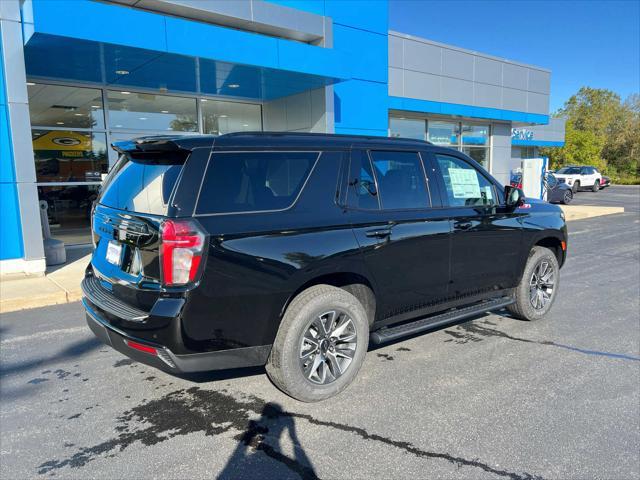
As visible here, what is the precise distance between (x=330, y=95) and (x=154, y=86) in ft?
13.9

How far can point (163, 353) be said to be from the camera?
9.98ft

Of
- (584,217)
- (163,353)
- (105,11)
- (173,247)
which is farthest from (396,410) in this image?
(584,217)

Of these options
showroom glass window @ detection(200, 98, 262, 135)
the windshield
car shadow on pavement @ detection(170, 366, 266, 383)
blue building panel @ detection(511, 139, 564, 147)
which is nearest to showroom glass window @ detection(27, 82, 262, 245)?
showroom glass window @ detection(200, 98, 262, 135)

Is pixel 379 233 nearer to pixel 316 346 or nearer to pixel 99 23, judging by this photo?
pixel 316 346

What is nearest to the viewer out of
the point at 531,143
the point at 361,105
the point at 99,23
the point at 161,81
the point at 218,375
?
the point at 218,375

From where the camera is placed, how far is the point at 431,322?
424 cm

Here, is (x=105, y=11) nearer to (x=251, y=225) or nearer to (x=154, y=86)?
(x=154, y=86)

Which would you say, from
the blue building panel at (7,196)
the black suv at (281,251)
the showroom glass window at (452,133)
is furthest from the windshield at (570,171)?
the blue building panel at (7,196)

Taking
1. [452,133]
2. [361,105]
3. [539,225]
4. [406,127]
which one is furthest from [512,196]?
[452,133]

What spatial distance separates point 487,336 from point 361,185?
7.70 ft

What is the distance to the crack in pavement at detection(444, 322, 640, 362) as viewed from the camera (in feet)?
14.8

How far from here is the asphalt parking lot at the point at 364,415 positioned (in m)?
2.85

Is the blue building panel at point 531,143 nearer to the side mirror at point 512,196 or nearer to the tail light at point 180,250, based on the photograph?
the side mirror at point 512,196

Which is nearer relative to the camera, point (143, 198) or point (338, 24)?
point (143, 198)
